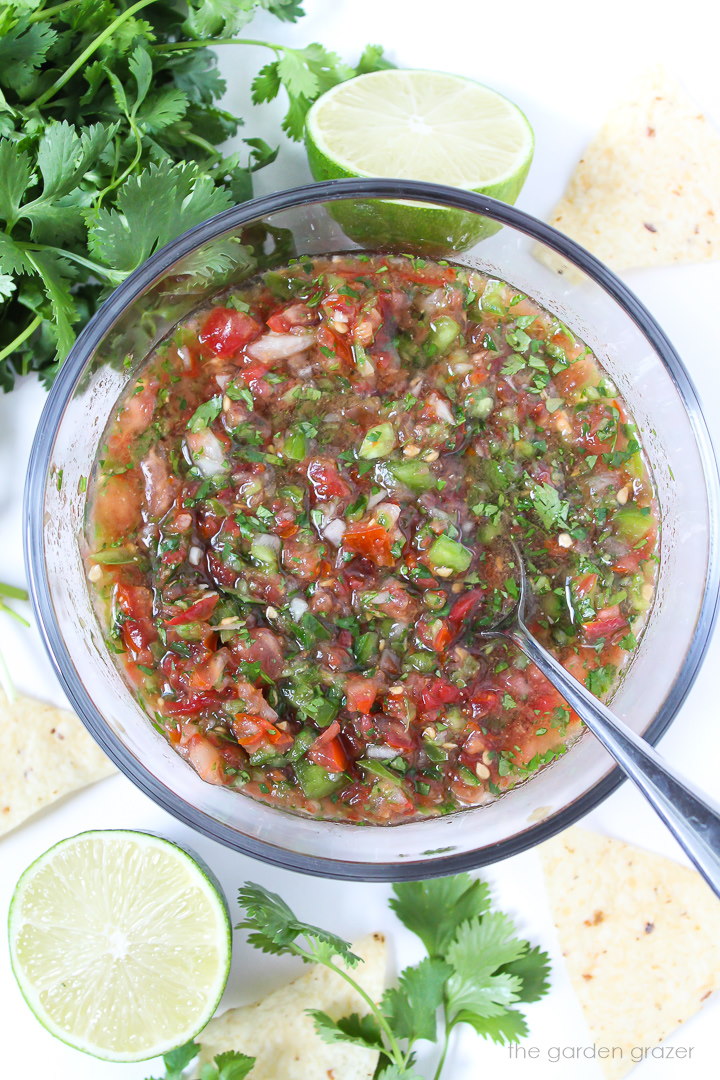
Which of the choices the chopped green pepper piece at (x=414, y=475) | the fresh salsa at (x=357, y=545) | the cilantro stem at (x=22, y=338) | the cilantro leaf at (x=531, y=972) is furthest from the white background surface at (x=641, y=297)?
the chopped green pepper piece at (x=414, y=475)

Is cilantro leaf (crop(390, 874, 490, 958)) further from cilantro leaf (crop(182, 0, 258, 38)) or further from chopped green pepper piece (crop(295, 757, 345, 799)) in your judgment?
cilantro leaf (crop(182, 0, 258, 38))

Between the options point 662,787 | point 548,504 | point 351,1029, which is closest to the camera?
point 662,787

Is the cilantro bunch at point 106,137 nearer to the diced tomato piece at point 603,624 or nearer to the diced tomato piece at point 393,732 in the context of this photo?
the diced tomato piece at point 393,732

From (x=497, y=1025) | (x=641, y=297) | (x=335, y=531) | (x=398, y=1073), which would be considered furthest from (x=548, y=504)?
Result: (x=398, y=1073)

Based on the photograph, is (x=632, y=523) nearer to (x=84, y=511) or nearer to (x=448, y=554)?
(x=448, y=554)

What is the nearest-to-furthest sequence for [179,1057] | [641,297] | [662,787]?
[662,787] → [179,1057] → [641,297]

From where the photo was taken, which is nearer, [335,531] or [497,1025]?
[335,531]
